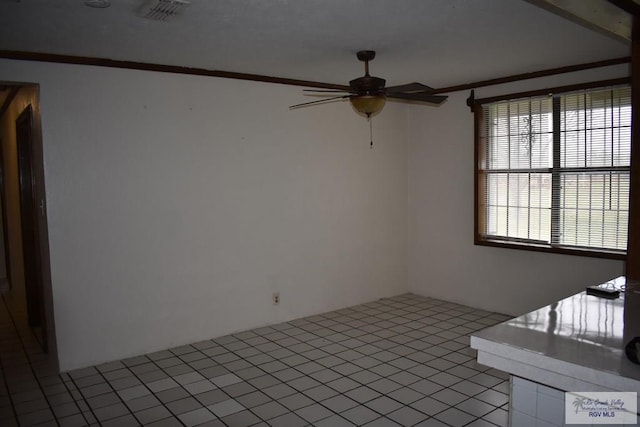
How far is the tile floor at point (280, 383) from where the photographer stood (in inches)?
111

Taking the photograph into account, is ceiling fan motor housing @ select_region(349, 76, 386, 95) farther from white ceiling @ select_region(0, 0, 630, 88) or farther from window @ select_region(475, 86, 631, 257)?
window @ select_region(475, 86, 631, 257)

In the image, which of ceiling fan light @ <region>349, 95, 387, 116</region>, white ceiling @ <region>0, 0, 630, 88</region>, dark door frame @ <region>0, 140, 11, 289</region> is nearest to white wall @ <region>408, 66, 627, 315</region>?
white ceiling @ <region>0, 0, 630, 88</region>

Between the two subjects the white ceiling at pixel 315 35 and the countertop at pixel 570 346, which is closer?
the countertop at pixel 570 346

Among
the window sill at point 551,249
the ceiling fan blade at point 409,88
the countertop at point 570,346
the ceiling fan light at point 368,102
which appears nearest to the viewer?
the countertop at point 570,346

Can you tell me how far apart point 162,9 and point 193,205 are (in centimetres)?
187

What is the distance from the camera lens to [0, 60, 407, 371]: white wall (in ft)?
11.5

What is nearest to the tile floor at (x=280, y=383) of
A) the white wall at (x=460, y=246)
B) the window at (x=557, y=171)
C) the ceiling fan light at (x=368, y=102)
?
the white wall at (x=460, y=246)

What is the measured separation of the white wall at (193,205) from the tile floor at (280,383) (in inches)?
12.4

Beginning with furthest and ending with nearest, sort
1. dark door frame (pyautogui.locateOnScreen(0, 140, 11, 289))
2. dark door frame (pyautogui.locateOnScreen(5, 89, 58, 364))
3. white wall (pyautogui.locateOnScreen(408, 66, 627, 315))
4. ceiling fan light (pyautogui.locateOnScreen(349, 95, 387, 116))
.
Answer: dark door frame (pyautogui.locateOnScreen(0, 140, 11, 289))
white wall (pyautogui.locateOnScreen(408, 66, 627, 315))
dark door frame (pyautogui.locateOnScreen(5, 89, 58, 364))
ceiling fan light (pyautogui.locateOnScreen(349, 95, 387, 116))

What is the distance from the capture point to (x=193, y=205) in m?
4.03

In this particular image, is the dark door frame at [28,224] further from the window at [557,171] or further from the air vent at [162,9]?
the window at [557,171]

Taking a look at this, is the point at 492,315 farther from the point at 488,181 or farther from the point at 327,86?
the point at 327,86

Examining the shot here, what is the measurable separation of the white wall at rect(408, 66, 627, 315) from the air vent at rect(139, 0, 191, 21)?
332 cm

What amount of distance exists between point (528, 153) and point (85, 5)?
3849mm
